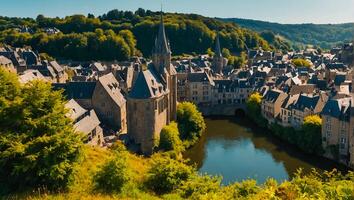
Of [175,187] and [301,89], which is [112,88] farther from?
[175,187]

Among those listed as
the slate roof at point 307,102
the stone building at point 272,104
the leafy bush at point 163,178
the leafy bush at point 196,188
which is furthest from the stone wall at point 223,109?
the leafy bush at point 196,188

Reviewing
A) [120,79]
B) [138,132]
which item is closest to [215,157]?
[138,132]

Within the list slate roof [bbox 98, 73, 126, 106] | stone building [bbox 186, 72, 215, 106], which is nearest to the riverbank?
slate roof [bbox 98, 73, 126, 106]

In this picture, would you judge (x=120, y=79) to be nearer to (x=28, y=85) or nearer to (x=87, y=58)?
(x=28, y=85)

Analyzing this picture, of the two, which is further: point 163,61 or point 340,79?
point 340,79

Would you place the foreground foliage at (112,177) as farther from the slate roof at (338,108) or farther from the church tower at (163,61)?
the church tower at (163,61)

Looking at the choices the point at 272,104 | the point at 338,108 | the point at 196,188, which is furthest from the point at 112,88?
the point at 196,188

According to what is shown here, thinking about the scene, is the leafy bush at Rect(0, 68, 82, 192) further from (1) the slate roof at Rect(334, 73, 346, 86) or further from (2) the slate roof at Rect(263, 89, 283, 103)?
(1) the slate roof at Rect(334, 73, 346, 86)

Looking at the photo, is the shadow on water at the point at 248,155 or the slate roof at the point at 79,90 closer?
the shadow on water at the point at 248,155
